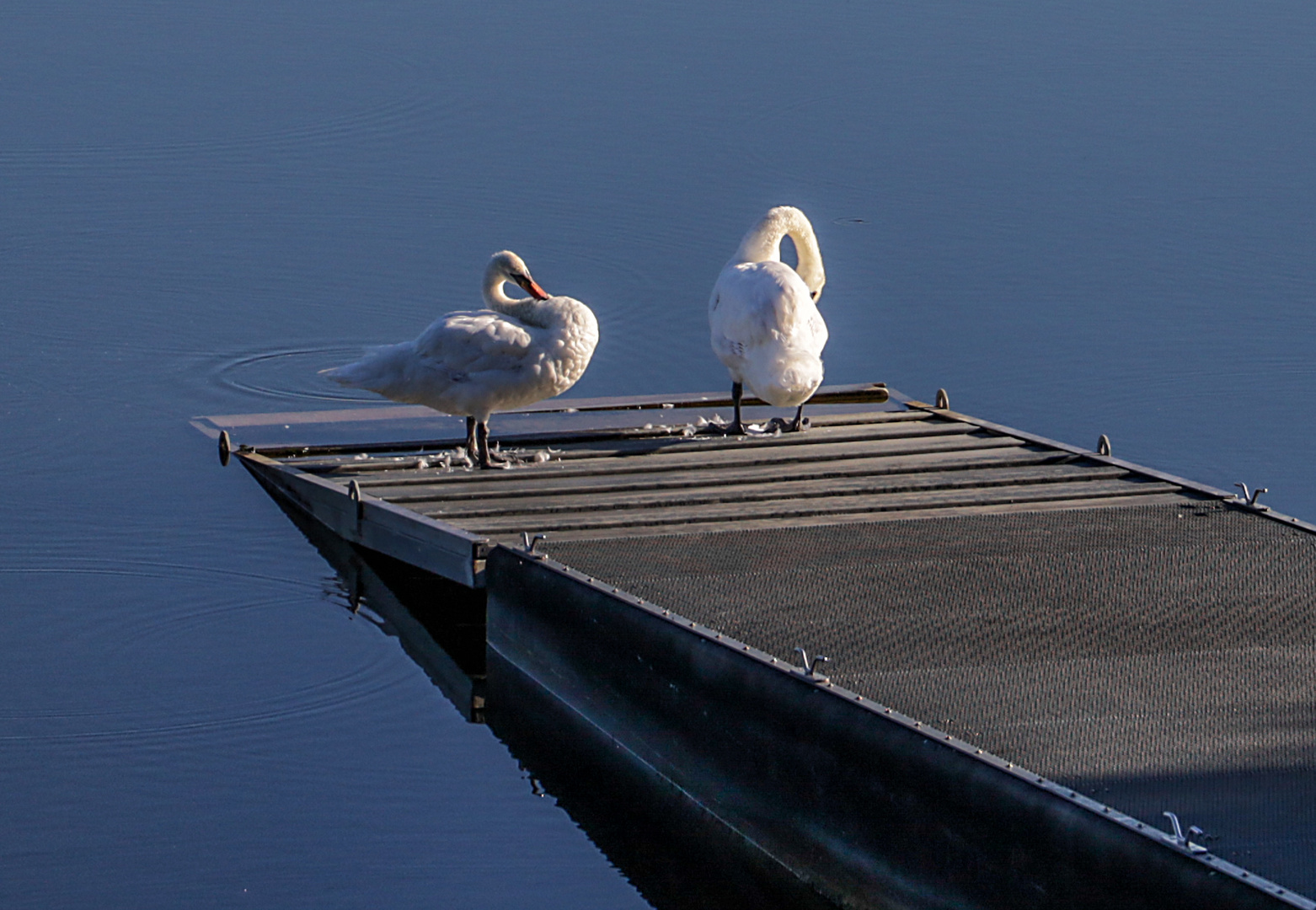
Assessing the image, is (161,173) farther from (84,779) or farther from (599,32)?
(84,779)

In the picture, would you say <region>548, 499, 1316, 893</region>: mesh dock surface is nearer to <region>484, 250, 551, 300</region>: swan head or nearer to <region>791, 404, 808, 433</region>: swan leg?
<region>791, 404, 808, 433</region>: swan leg

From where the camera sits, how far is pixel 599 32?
17.2 meters

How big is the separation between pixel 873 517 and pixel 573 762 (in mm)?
1673

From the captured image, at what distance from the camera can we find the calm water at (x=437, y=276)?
19.8 ft

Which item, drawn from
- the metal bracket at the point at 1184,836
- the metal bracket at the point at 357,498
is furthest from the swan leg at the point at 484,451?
the metal bracket at the point at 1184,836

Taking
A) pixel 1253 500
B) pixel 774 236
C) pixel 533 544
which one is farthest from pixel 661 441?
pixel 1253 500

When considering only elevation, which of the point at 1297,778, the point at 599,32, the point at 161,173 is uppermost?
the point at 599,32

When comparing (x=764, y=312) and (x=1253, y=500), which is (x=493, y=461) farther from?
(x=1253, y=500)

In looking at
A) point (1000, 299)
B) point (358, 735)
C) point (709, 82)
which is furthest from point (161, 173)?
point (358, 735)

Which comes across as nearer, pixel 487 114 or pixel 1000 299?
pixel 1000 299

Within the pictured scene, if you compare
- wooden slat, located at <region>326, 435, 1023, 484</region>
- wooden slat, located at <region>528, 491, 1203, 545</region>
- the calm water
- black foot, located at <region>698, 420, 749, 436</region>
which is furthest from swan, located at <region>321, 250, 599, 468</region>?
wooden slat, located at <region>528, 491, 1203, 545</region>

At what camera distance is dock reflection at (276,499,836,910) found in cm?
560

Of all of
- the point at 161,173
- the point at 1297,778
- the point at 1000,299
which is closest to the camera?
the point at 1297,778

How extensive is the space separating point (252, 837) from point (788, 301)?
148 inches
